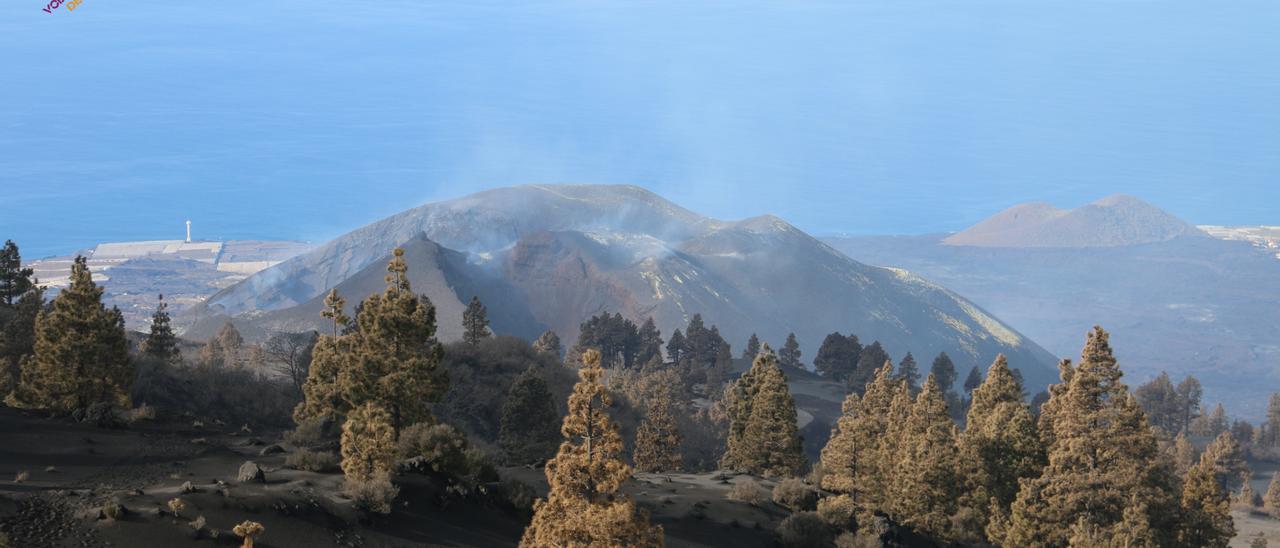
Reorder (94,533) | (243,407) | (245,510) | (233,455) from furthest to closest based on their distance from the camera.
Result: (243,407) → (233,455) → (245,510) → (94,533)

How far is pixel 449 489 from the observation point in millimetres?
48750

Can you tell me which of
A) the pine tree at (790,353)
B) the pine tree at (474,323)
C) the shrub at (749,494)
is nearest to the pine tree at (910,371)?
the pine tree at (790,353)

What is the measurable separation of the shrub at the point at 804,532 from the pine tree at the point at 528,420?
2303 centimetres

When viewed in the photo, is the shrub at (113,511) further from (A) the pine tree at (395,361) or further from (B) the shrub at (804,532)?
(B) the shrub at (804,532)

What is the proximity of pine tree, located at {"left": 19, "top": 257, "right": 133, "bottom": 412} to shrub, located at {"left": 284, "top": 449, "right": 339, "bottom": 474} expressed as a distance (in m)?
15.2

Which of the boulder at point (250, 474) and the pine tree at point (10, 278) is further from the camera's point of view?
the pine tree at point (10, 278)

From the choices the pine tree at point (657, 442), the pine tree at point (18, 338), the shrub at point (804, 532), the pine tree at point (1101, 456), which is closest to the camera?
the pine tree at point (1101, 456)

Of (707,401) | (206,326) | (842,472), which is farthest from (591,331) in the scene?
(842,472)

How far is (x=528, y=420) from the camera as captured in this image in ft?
262

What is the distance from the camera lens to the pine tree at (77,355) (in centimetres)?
6034

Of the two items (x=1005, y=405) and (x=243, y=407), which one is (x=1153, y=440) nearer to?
(x=1005, y=405)

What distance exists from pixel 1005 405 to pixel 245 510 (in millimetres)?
44838

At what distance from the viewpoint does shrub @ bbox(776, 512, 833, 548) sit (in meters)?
57.0

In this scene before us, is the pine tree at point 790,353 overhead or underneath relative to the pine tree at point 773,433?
overhead
